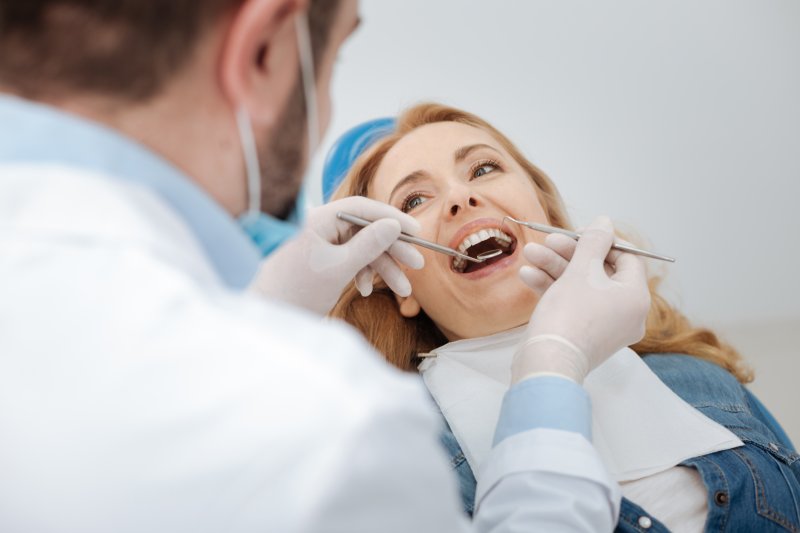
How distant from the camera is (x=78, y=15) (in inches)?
28.2

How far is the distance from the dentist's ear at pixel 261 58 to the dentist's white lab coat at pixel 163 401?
16cm

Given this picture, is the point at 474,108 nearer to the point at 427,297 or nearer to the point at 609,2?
the point at 609,2

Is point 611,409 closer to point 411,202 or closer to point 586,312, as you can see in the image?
point 586,312

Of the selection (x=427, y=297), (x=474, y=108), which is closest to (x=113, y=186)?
(x=427, y=297)

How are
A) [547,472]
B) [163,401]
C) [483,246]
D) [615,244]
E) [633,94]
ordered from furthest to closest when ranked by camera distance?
1. [633,94]
2. [483,246]
3. [615,244]
4. [547,472]
5. [163,401]

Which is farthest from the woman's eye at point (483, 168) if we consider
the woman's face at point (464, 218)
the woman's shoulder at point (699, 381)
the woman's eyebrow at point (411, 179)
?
the woman's shoulder at point (699, 381)

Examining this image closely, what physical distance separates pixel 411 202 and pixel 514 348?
0.39m

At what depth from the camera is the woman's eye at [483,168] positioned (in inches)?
72.1

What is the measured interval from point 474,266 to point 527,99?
1.08m

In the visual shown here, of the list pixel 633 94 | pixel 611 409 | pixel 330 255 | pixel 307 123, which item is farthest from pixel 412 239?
pixel 633 94

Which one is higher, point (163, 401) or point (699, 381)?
point (163, 401)

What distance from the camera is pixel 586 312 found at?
→ 1356 mm

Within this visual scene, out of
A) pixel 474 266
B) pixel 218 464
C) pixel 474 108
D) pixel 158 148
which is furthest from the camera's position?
pixel 474 108

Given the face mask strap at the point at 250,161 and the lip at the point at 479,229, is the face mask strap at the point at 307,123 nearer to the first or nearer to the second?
the face mask strap at the point at 250,161
